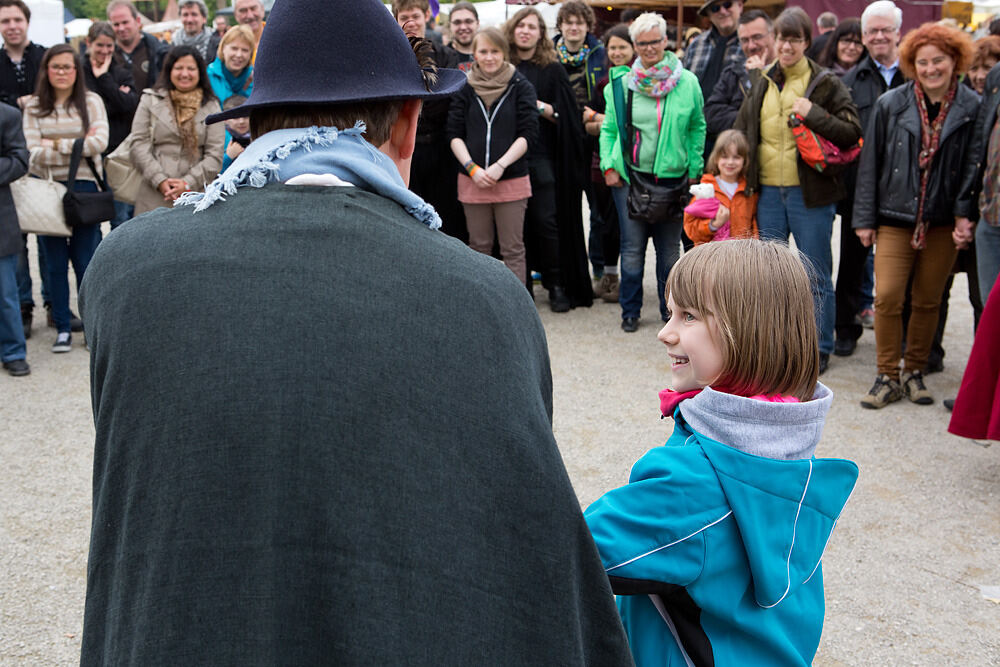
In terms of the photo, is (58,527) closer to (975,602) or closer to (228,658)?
(228,658)

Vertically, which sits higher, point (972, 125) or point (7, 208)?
point (972, 125)

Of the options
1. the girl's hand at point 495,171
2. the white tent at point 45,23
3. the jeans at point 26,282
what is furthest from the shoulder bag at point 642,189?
the white tent at point 45,23

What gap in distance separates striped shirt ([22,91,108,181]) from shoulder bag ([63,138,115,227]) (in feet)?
0.16

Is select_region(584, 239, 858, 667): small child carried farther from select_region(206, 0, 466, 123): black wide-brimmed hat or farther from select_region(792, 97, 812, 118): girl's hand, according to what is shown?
select_region(792, 97, 812, 118): girl's hand

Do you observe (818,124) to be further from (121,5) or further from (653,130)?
(121,5)

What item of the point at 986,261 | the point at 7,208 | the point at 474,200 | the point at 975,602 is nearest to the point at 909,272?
the point at 986,261

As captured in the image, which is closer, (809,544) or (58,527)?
(809,544)

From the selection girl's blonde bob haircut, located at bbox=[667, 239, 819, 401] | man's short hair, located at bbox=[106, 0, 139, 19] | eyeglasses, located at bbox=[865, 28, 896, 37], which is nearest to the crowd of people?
eyeglasses, located at bbox=[865, 28, 896, 37]

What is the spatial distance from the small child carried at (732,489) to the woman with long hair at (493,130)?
17.5 ft

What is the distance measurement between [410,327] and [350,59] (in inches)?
19.5

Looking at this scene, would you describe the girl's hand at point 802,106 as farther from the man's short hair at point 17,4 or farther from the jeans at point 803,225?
the man's short hair at point 17,4

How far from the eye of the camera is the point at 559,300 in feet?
26.2

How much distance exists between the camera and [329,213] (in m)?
1.39

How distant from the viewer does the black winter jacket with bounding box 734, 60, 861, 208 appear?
19.6ft
